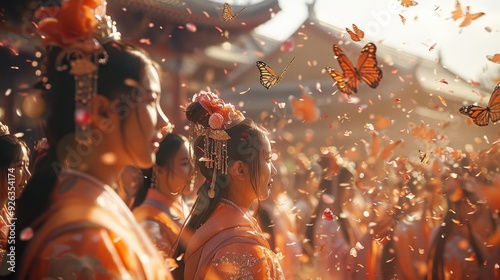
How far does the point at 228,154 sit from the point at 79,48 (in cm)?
109

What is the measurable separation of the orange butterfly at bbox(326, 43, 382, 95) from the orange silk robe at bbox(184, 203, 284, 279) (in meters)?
1.11

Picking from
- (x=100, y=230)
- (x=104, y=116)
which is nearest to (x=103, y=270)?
(x=100, y=230)

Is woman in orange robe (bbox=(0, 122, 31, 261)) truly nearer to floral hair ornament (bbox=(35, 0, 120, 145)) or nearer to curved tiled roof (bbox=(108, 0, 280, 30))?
floral hair ornament (bbox=(35, 0, 120, 145))

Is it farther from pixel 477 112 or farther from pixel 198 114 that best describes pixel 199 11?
pixel 198 114

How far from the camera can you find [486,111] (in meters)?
3.68

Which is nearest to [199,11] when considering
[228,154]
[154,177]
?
[154,177]

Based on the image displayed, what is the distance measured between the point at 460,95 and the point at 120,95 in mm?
12866

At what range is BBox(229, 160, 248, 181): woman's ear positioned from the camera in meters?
2.89

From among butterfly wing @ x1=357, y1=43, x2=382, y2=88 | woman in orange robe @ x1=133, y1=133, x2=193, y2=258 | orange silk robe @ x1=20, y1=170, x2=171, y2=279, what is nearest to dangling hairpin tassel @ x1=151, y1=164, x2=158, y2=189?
woman in orange robe @ x1=133, y1=133, x2=193, y2=258

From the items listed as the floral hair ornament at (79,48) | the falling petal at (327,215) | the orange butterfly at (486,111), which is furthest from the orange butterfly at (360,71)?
the floral hair ornament at (79,48)

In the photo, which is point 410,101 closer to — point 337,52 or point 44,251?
point 337,52

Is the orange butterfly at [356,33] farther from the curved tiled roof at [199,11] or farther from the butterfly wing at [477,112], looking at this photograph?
the curved tiled roof at [199,11]

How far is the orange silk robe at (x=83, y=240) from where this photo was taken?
5.91 feet

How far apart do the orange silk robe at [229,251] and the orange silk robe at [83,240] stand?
63cm
